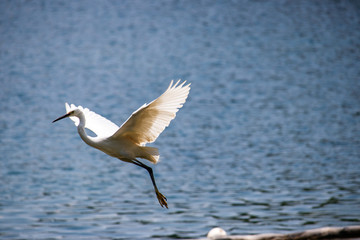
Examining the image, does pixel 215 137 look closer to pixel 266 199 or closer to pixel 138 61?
pixel 266 199

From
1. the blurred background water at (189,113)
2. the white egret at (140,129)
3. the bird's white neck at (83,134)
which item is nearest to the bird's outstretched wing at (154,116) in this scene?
the white egret at (140,129)

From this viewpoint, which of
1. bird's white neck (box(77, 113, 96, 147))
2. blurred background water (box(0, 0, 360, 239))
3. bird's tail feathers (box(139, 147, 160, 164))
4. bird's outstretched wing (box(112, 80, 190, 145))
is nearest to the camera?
bird's outstretched wing (box(112, 80, 190, 145))

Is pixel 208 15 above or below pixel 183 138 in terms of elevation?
above

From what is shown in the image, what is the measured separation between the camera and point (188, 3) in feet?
130

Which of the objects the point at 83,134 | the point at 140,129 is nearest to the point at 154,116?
the point at 140,129

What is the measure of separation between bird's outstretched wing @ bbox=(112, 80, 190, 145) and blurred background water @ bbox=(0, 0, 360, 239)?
336cm

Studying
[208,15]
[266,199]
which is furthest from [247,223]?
[208,15]

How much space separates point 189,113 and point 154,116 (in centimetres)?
1362

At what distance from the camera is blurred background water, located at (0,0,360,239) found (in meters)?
12.5

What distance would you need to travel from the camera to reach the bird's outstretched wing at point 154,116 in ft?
24.2

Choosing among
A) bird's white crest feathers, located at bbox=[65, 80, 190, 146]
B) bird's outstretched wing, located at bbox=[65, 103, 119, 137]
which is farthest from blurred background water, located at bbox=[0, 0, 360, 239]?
bird's white crest feathers, located at bbox=[65, 80, 190, 146]

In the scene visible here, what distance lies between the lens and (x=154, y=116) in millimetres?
7770

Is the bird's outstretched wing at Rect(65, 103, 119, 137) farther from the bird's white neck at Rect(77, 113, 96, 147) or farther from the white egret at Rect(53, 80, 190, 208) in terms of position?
the bird's white neck at Rect(77, 113, 96, 147)

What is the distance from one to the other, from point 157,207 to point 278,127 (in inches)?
281
